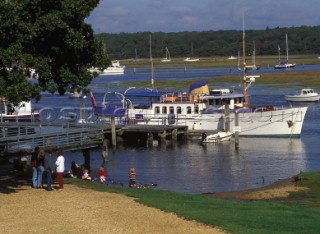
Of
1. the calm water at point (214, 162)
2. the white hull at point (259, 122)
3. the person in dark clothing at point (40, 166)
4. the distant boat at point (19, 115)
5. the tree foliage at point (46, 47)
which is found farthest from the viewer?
the white hull at point (259, 122)

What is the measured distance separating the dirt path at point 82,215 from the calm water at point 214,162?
43.1 feet

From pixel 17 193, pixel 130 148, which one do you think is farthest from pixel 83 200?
pixel 130 148

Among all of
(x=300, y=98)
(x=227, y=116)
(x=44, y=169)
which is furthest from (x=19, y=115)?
(x=300, y=98)

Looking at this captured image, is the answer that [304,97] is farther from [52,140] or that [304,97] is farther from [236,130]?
[52,140]

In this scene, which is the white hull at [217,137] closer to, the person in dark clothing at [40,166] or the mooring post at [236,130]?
the mooring post at [236,130]

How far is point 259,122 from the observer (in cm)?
6700

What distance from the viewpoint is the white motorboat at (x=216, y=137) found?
6300 cm

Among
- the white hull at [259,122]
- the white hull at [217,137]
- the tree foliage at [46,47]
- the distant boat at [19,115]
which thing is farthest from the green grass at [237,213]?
the white hull at [259,122]

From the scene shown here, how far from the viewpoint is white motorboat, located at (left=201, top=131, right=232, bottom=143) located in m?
63.0

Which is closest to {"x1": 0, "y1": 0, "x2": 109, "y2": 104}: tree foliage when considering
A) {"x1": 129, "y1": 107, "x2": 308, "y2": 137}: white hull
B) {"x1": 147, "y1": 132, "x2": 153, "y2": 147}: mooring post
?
{"x1": 147, "y1": 132, "x2": 153, "y2": 147}: mooring post

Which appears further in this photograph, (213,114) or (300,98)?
(300,98)

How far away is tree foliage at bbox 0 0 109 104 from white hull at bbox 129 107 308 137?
3634 centimetres

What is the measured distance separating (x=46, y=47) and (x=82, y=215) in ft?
25.1

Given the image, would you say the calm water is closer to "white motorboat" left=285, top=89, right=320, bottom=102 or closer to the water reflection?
the water reflection
